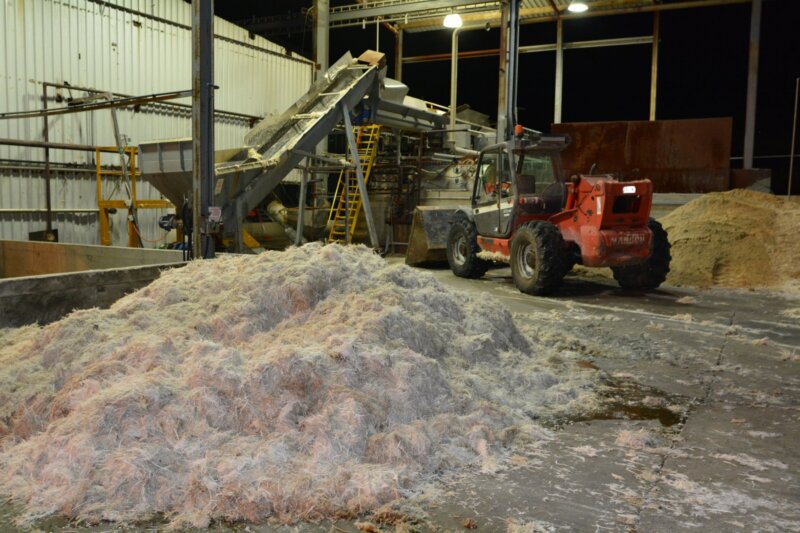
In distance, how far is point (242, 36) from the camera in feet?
64.5

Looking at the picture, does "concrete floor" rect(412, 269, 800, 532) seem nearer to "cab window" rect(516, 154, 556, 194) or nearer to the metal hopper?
"cab window" rect(516, 154, 556, 194)

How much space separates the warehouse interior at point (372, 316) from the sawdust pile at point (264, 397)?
0.02 metres

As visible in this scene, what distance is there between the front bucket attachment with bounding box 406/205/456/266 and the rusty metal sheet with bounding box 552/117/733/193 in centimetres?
543

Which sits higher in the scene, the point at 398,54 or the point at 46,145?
the point at 398,54

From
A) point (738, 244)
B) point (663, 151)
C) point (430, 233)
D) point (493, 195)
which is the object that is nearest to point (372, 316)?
point (493, 195)

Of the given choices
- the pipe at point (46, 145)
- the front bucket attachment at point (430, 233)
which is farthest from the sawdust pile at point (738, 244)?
the pipe at point (46, 145)

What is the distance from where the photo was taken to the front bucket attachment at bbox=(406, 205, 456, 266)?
13.8m

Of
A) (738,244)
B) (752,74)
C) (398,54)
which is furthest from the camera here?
(398,54)

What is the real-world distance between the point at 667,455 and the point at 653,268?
24.0 ft

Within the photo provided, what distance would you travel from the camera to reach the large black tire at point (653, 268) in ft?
34.9

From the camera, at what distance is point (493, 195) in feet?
37.7

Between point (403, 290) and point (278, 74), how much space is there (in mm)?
17419

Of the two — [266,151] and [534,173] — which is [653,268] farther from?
[266,151]

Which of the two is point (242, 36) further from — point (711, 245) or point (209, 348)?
point (209, 348)
